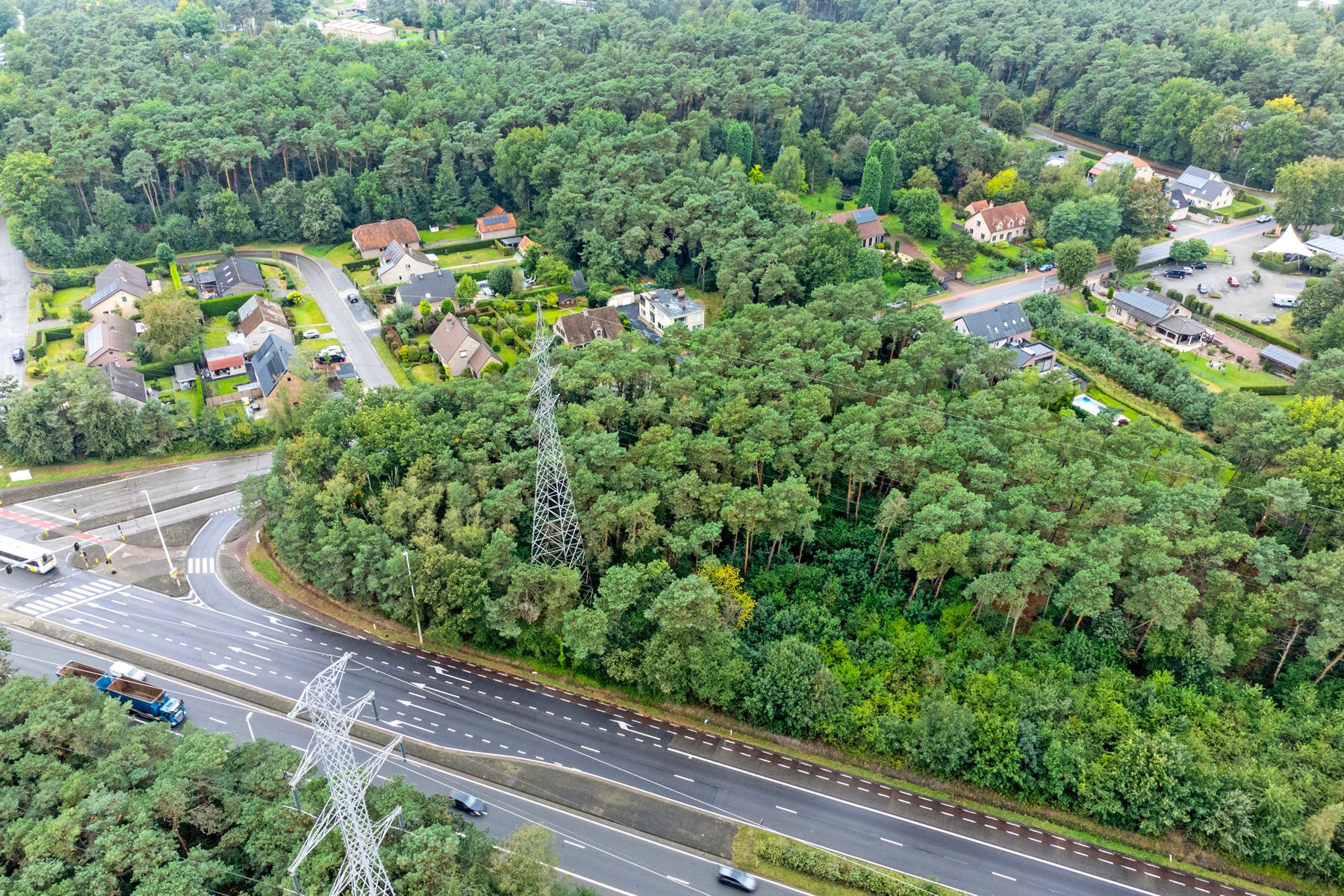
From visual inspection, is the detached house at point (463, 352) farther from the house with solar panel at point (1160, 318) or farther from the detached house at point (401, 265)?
the house with solar panel at point (1160, 318)

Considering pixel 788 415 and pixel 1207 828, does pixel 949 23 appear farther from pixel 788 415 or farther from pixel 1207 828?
pixel 1207 828

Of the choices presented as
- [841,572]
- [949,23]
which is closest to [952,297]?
[841,572]

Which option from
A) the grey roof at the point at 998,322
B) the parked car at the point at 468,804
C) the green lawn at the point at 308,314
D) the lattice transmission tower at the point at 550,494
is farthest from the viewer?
the green lawn at the point at 308,314

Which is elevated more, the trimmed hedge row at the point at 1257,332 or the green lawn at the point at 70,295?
the green lawn at the point at 70,295

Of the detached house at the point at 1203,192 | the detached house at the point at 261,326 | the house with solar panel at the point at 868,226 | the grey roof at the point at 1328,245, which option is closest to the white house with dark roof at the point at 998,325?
the house with solar panel at the point at 868,226

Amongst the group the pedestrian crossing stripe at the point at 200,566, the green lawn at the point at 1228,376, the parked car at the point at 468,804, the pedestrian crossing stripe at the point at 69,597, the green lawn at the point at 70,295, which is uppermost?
the green lawn at the point at 70,295

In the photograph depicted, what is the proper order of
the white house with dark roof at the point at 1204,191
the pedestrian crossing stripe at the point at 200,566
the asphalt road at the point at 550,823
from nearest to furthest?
1. the asphalt road at the point at 550,823
2. the pedestrian crossing stripe at the point at 200,566
3. the white house with dark roof at the point at 1204,191

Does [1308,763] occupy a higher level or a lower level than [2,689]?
lower
